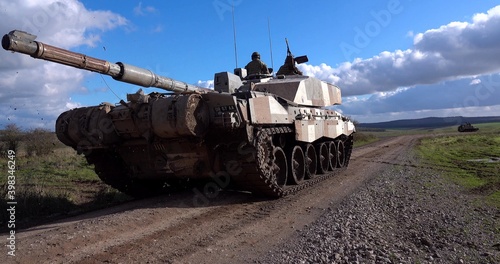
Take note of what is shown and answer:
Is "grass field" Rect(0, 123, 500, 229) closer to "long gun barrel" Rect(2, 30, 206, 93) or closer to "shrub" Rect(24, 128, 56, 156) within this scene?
"long gun barrel" Rect(2, 30, 206, 93)

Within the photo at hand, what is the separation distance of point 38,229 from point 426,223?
6.54 metres

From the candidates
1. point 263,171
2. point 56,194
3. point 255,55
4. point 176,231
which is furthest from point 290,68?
point 176,231

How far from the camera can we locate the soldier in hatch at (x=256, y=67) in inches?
573

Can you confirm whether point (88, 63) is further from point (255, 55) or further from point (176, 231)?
point (255, 55)

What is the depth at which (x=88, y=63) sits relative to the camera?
7.44 meters

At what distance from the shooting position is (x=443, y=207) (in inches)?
336

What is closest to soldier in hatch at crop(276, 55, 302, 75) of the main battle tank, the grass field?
the main battle tank

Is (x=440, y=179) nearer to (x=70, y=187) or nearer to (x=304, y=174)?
(x=304, y=174)

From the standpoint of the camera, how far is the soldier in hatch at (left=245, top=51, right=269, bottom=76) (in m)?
14.6

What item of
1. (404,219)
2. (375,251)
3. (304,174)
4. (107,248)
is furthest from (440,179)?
(107,248)

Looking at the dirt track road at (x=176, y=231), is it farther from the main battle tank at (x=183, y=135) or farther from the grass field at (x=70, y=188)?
the grass field at (x=70, y=188)

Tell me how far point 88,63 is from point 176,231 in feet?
10.6

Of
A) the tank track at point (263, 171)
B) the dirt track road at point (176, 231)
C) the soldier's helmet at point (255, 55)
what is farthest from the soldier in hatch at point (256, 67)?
the dirt track road at point (176, 231)

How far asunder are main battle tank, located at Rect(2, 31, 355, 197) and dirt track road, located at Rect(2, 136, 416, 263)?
0.76 meters
